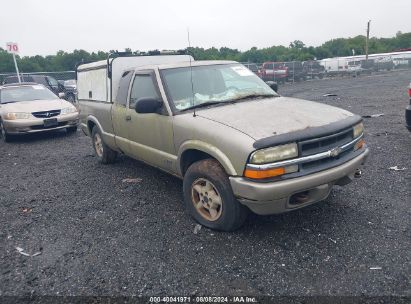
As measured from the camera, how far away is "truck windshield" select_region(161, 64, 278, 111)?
13.4 feet

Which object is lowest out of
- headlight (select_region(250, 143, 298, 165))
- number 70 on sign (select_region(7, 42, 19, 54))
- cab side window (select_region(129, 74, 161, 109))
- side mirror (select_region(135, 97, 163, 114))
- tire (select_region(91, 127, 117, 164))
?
tire (select_region(91, 127, 117, 164))

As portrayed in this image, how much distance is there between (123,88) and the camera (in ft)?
16.4

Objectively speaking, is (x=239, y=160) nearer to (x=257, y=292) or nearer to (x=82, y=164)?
(x=257, y=292)

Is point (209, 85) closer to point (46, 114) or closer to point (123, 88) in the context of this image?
point (123, 88)

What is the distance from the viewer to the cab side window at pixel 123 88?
492 centimetres

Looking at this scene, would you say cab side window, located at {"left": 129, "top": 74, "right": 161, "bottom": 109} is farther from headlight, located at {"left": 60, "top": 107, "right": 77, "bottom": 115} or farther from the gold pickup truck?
headlight, located at {"left": 60, "top": 107, "right": 77, "bottom": 115}

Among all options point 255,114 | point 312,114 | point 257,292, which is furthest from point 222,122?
point 257,292

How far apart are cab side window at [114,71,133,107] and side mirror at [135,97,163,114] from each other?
3.54 feet

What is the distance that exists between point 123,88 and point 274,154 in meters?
2.89

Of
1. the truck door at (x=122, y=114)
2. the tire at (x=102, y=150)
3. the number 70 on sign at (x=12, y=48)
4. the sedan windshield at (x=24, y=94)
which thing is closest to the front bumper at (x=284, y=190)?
the truck door at (x=122, y=114)

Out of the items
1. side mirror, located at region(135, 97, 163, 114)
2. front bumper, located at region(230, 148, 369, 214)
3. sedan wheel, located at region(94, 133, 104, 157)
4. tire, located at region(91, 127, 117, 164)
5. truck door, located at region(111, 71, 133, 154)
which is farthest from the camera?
sedan wheel, located at region(94, 133, 104, 157)

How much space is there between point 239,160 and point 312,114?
3.37 feet

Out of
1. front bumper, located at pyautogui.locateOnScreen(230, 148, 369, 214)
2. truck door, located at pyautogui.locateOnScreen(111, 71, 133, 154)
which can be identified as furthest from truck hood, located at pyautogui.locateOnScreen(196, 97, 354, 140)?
truck door, located at pyautogui.locateOnScreen(111, 71, 133, 154)

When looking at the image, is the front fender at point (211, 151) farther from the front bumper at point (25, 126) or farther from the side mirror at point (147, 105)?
the front bumper at point (25, 126)
